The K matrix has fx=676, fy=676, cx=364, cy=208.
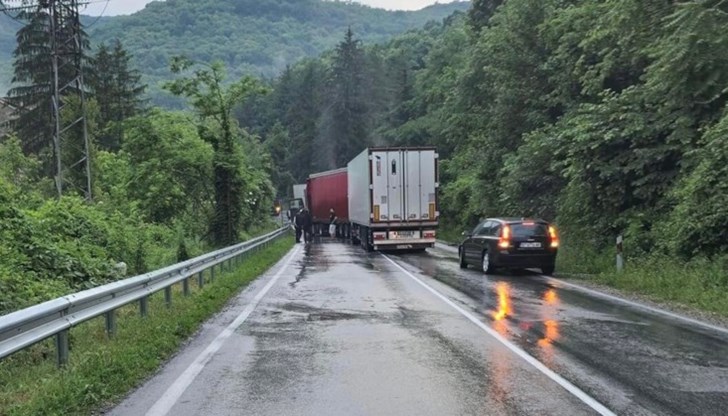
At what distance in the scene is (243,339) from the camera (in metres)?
8.89

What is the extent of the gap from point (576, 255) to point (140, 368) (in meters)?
15.2

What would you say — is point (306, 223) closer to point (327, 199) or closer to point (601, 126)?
point (327, 199)

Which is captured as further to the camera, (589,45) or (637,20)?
(589,45)

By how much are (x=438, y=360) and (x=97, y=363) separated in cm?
362

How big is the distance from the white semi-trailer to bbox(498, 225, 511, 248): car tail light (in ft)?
28.9

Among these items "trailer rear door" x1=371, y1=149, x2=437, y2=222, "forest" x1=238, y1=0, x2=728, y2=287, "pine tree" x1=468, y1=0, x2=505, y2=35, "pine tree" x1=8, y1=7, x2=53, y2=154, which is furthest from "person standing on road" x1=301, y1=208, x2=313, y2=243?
"pine tree" x1=8, y1=7, x2=53, y2=154

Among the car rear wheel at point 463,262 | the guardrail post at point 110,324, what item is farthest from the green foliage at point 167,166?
the guardrail post at point 110,324

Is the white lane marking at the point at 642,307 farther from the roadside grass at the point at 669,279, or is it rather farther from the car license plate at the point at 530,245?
the car license plate at the point at 530,245

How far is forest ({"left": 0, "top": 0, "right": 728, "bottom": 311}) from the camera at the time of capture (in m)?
14.4

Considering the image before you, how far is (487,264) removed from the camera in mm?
17969

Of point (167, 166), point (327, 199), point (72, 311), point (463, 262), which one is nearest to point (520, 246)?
point (463, 262)

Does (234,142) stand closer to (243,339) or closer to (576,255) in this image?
(576,255)

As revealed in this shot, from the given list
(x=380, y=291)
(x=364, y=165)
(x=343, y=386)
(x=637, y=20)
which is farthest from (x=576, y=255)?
(x=343, y=386)

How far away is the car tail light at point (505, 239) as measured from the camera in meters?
17.3
